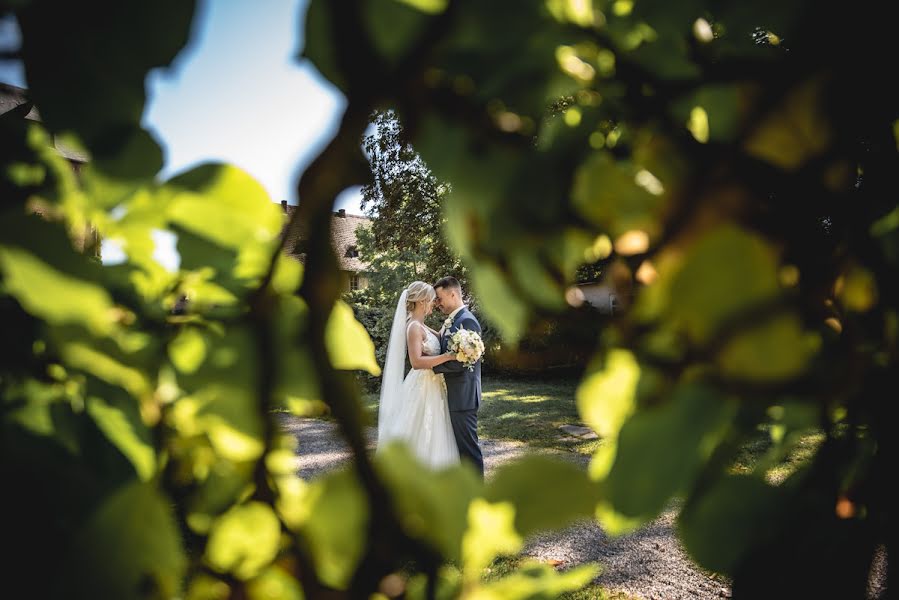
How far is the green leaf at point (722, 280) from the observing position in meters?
0.26

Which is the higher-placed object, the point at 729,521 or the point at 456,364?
the point at 729,521

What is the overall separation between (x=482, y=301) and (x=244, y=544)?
23 centimetres

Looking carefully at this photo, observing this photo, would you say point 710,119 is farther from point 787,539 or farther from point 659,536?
point 659,536

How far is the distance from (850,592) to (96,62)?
58cm

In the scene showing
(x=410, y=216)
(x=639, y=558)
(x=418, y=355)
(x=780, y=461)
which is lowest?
(x=639, y=558)

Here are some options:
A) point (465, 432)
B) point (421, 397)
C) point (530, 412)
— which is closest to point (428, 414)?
point (421, 397)

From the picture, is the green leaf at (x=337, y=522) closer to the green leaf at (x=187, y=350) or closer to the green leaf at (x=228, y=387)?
the green leaf at (x=228, y=387)

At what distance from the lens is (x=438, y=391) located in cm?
697

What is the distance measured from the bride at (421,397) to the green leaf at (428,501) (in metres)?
6.02

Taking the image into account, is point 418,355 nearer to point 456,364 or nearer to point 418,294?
point 456,364

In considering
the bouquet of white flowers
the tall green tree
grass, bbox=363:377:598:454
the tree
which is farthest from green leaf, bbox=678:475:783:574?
the tall green tree

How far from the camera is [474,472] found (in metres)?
0.34

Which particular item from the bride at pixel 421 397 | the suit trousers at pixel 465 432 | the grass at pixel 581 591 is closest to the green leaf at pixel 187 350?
the grass at pixel 581 591

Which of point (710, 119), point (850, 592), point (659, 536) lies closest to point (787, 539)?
point (850, 592)
